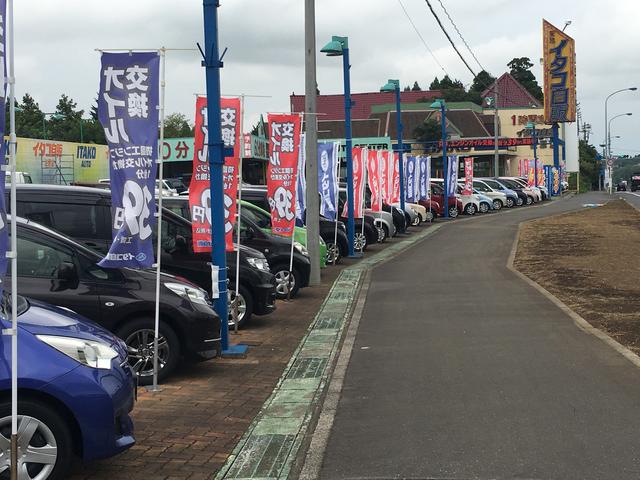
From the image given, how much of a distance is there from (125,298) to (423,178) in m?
29.1

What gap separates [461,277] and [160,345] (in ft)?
33.1

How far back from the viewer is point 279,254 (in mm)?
14641

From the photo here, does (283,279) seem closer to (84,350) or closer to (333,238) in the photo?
(333,238)

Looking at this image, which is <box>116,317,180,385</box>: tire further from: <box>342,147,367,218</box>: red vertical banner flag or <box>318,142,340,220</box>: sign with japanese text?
<box>342,147,367,218</box>: red vertical banner flag

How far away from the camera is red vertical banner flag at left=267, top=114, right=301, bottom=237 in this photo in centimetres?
1493

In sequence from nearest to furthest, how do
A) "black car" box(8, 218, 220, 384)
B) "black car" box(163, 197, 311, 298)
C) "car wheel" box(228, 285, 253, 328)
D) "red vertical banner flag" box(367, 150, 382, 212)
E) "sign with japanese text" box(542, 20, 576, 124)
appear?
1. "black car" box(8, 218, 220, 384)
2. "car wheel" box(228, 285, 253, 328)
3. "black car" box(163, 197, 311, 298)
4. "red vertical banner flag" box(367, 150, 382, 212)
5. "sign with japanese text" box(542, 20, 576, 124)

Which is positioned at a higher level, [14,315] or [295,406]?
[14,315]

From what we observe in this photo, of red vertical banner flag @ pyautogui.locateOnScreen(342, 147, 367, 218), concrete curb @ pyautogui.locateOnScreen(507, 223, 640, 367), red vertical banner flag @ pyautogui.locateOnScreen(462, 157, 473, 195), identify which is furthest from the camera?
red vertical banner flag @ pyautogui.locateOnScreen(462, 157, 473, 195)

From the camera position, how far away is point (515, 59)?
12838 centimetres

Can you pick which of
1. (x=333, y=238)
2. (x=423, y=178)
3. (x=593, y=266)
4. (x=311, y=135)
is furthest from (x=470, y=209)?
(x=311, y=135)

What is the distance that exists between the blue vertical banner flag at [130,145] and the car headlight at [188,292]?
597 millimetres

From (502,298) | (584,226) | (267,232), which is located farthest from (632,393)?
(584,226)

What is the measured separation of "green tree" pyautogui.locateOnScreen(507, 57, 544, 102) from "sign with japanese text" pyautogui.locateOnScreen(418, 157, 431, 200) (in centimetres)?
9316

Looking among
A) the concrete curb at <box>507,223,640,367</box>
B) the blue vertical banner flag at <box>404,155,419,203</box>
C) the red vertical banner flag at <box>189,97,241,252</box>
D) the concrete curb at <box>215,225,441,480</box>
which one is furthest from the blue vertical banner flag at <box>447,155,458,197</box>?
the red vertical banner flag at <box>189,97,241,252</box>
